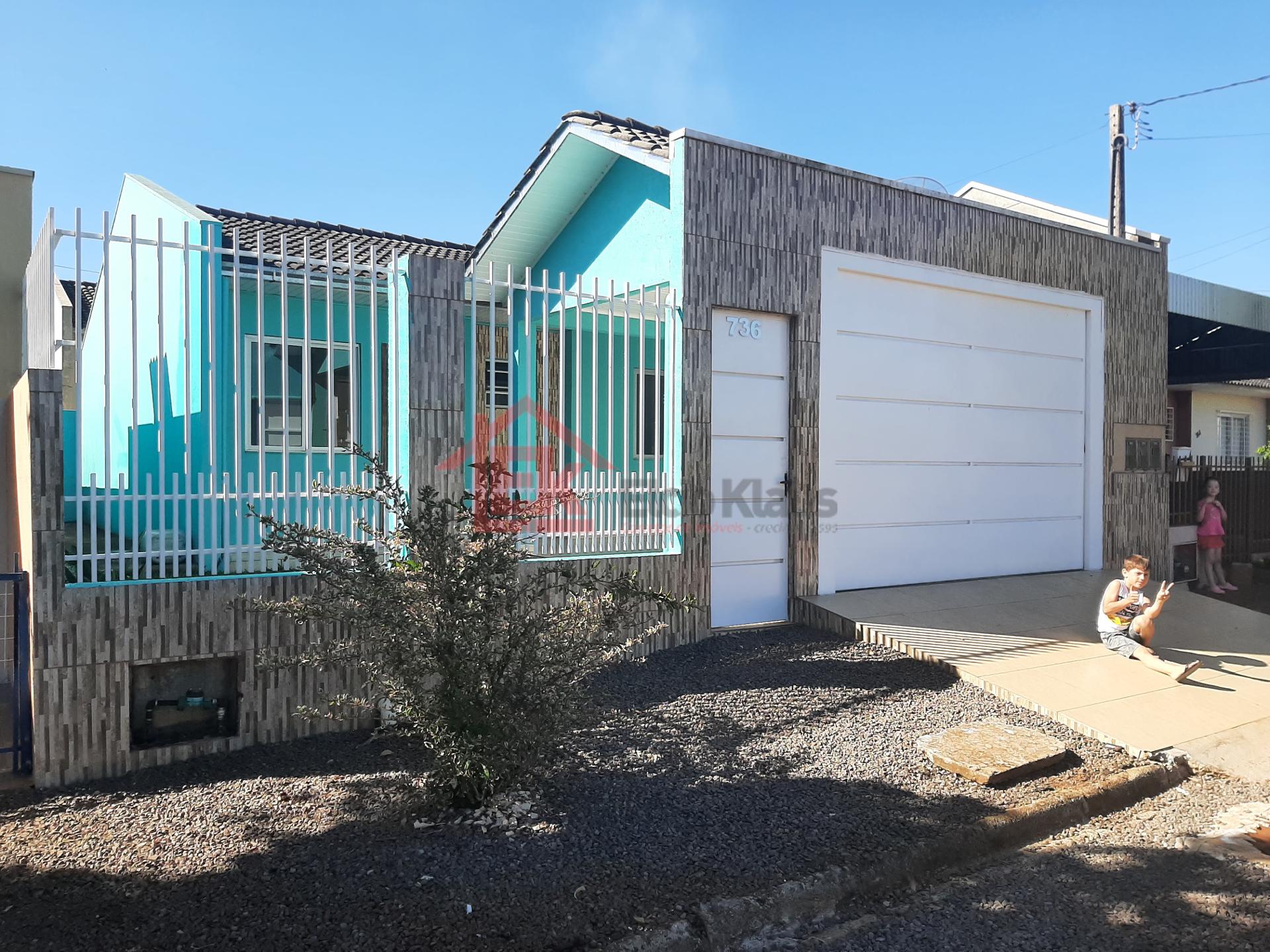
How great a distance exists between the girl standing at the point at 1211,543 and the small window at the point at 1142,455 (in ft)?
4.19

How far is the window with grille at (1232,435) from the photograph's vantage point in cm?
2048

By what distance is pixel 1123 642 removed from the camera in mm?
6727

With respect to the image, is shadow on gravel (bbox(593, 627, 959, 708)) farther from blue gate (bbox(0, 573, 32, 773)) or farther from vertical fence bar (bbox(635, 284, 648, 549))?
blue gate (bbox(0, 573, 32, 773))

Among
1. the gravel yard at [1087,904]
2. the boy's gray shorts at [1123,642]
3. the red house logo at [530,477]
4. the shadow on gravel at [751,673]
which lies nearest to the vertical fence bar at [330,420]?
the red house logo at [530,477]

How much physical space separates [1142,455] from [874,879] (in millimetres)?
8151

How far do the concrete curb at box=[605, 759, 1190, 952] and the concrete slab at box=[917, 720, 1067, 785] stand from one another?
0.69ft

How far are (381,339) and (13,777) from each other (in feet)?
18.2

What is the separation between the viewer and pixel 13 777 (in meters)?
4.39

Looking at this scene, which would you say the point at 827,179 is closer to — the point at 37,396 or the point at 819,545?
the point at 819,545

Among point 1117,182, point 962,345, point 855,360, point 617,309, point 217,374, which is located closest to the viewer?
point 617,309

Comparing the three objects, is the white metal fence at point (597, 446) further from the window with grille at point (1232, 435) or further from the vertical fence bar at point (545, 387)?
the window with grille at point (1232, 435)

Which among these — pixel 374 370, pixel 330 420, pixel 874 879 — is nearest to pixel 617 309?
pixel 374 370

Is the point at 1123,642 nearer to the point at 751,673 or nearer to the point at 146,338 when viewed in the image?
the point at 751,673


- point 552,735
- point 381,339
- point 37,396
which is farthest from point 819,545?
point 37,396
